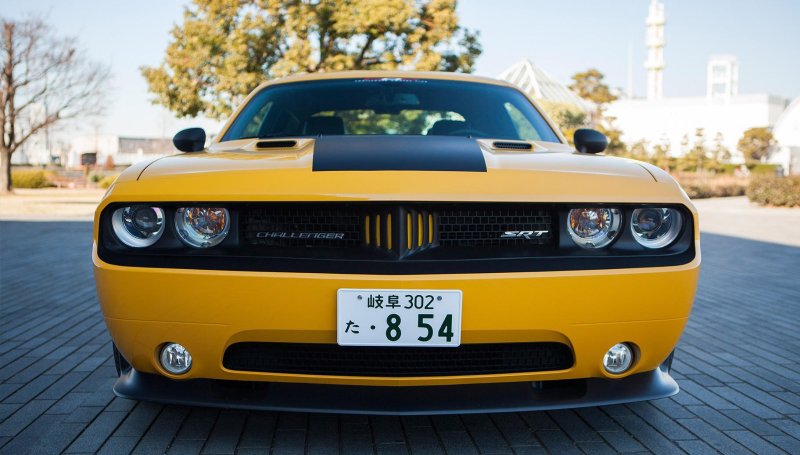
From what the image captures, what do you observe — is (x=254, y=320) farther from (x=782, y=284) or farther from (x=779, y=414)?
(x=782, y=284)

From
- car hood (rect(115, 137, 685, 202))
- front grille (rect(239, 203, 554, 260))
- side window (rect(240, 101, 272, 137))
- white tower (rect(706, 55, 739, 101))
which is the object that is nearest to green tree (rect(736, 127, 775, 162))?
white tower (rect(706, 55, 739, 101))

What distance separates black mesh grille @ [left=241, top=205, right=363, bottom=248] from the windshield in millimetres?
1432

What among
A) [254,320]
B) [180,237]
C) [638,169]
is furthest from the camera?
[638,169]

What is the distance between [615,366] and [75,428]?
6.40 ft

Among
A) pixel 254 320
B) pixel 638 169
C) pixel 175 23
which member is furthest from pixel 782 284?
pixel 175 23

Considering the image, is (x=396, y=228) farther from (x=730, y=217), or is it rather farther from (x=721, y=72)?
(x=721, y=72)

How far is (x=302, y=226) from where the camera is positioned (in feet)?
7.68

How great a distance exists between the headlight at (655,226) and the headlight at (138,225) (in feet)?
5.06

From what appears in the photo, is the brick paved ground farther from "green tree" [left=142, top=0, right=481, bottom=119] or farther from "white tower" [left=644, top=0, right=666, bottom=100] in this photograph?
"white tower" [left=644, top=0, right=666, bottom=100]

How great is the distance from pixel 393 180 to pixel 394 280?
1.01 ft

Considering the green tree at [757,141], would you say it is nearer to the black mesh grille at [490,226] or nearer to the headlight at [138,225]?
the black mesh grille at [490,226]

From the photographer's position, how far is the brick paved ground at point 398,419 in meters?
2.59

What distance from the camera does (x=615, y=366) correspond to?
96.4 inches

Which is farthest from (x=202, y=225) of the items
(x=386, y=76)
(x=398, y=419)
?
(x=386, y=76)
